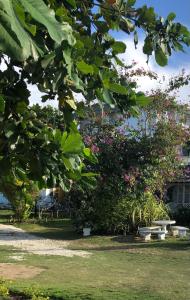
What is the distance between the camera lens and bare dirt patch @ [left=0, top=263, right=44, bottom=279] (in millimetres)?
11438

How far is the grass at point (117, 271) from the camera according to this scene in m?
9.41

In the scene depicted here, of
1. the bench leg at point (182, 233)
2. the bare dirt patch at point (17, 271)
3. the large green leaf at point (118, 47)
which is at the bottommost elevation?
the bare dirt patch at point (17, 271)

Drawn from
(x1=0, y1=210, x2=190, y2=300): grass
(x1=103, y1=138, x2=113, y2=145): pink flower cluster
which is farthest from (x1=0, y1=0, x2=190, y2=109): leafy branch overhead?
(x1=103, y1=138, x2=113, y2=145): pink flower cluster

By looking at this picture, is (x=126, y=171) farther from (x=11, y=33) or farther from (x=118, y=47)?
(x=11, y=33)

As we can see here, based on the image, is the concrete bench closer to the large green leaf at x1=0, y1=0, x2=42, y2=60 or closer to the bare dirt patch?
the bare dirt patch

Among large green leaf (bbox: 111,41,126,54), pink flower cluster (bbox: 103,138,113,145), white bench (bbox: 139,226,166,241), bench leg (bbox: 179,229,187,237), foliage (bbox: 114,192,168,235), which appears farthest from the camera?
pink flower cluster (bbox: 103,138,113,145)

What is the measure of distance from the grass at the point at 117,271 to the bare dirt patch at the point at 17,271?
0.25 meters

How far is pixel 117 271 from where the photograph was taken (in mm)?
12305

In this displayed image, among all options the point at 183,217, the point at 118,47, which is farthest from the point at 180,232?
the point at 118,47

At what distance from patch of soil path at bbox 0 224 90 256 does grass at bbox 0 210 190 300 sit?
0.49m

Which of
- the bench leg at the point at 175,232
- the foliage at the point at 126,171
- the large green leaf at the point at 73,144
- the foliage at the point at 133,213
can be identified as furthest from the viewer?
the foliage at the point at 133,213

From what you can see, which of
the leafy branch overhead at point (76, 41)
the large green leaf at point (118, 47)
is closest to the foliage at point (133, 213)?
the leafy branch overhead at point (76, 41)

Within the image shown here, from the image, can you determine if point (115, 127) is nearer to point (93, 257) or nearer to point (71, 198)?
point (71, 198)

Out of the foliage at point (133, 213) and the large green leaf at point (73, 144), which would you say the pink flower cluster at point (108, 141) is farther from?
the large green leaf at point (73, 144)
